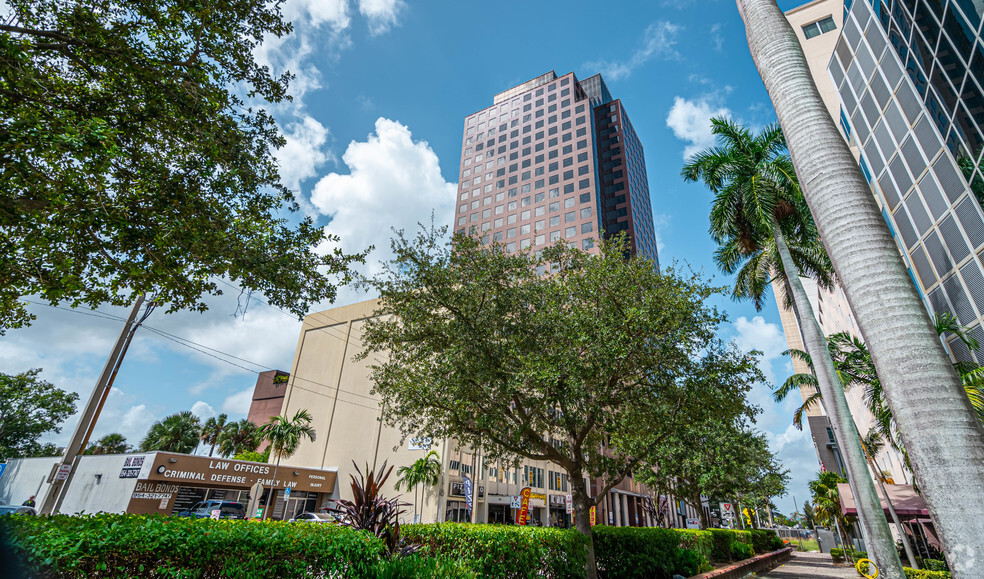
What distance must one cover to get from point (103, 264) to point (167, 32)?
14.0 ft

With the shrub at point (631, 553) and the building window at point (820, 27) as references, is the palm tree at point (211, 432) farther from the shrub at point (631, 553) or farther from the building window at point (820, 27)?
the building window at point (820, 27)

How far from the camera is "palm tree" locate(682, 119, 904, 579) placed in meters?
18.4

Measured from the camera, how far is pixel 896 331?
4.07 meters

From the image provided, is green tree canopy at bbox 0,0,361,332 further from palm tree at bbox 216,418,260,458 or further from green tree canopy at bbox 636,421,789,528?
palm tree at bbox 216,418,260,458

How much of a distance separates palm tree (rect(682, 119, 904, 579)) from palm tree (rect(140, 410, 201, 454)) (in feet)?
205

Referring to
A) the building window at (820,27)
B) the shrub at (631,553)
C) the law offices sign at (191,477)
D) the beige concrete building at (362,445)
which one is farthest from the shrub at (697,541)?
the building window at (820,27)

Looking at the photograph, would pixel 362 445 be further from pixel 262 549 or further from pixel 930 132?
pixel 930 132

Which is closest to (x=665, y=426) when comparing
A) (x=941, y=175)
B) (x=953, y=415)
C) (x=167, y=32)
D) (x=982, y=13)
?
(x=953, y=415)

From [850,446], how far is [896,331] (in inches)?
582

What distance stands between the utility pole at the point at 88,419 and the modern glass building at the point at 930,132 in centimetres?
2715

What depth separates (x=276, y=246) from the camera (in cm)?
890

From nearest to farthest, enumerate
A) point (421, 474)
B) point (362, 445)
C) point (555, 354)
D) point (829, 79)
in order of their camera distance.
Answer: point (555, 354) < point (829, 79) < point (421, 474) < point (362, 445)

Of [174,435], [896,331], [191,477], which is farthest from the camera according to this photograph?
[174,435]

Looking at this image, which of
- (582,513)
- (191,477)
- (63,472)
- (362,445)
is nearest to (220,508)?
(191,477)
